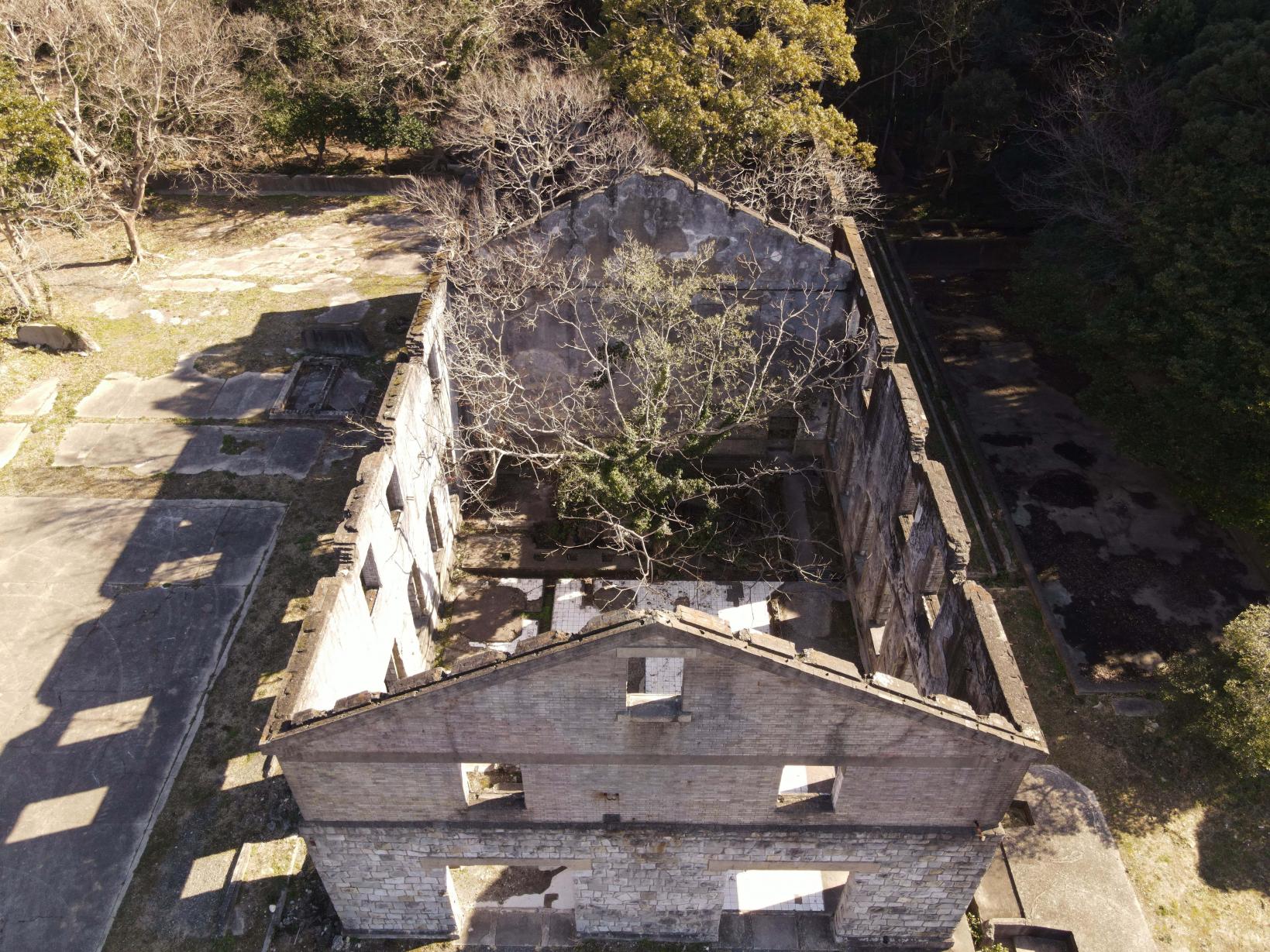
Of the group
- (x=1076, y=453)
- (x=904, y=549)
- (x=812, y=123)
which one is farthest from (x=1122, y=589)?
(x=812, y=123)

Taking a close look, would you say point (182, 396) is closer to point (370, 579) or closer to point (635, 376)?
point (635, 376)

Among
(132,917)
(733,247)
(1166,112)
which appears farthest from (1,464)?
(1166,112)

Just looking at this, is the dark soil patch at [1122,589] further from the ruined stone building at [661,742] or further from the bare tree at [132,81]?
the bare tree at [132,81]

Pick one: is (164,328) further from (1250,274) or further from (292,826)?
(1250,274)

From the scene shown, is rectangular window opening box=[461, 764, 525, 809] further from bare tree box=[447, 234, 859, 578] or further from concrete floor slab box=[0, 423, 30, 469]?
concrete floor slab box=[0, 423, 30, 469]

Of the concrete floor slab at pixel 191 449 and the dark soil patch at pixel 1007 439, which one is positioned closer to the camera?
the concrete floor slab at pixel 191 449

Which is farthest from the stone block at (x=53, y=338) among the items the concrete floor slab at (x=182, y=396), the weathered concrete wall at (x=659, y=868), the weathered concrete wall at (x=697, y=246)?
the weathered concrete wall at (x=659, y=868)
